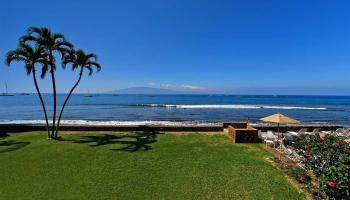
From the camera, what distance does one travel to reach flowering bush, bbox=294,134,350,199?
17.9ft

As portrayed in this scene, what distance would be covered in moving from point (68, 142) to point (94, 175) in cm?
615

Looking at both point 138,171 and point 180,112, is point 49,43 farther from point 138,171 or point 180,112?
point 180,112

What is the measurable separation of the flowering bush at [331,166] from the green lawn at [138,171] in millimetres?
775

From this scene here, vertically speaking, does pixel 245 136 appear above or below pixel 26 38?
below

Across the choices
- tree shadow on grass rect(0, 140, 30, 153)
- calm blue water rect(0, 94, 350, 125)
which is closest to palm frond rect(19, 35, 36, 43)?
tree shadow on grass rect(0, 140, 30, 153)

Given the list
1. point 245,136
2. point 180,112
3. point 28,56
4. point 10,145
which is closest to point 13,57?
point 28,56

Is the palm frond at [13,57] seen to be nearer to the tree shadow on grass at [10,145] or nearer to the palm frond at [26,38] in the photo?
the palm frond at [26,38]

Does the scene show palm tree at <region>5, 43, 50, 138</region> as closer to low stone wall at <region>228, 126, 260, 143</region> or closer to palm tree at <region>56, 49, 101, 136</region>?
palm tree at <region>56, 49, 101, 136</region>

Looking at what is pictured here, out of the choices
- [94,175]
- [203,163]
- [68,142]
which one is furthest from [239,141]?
[68,142]

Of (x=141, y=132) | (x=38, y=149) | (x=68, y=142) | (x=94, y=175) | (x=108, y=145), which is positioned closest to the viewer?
(x=94, y=175)

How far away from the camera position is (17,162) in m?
8.63

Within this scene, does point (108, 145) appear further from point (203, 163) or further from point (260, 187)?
point (260, 187)

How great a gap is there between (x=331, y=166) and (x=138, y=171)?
6075 mm

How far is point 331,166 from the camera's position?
222 inches
